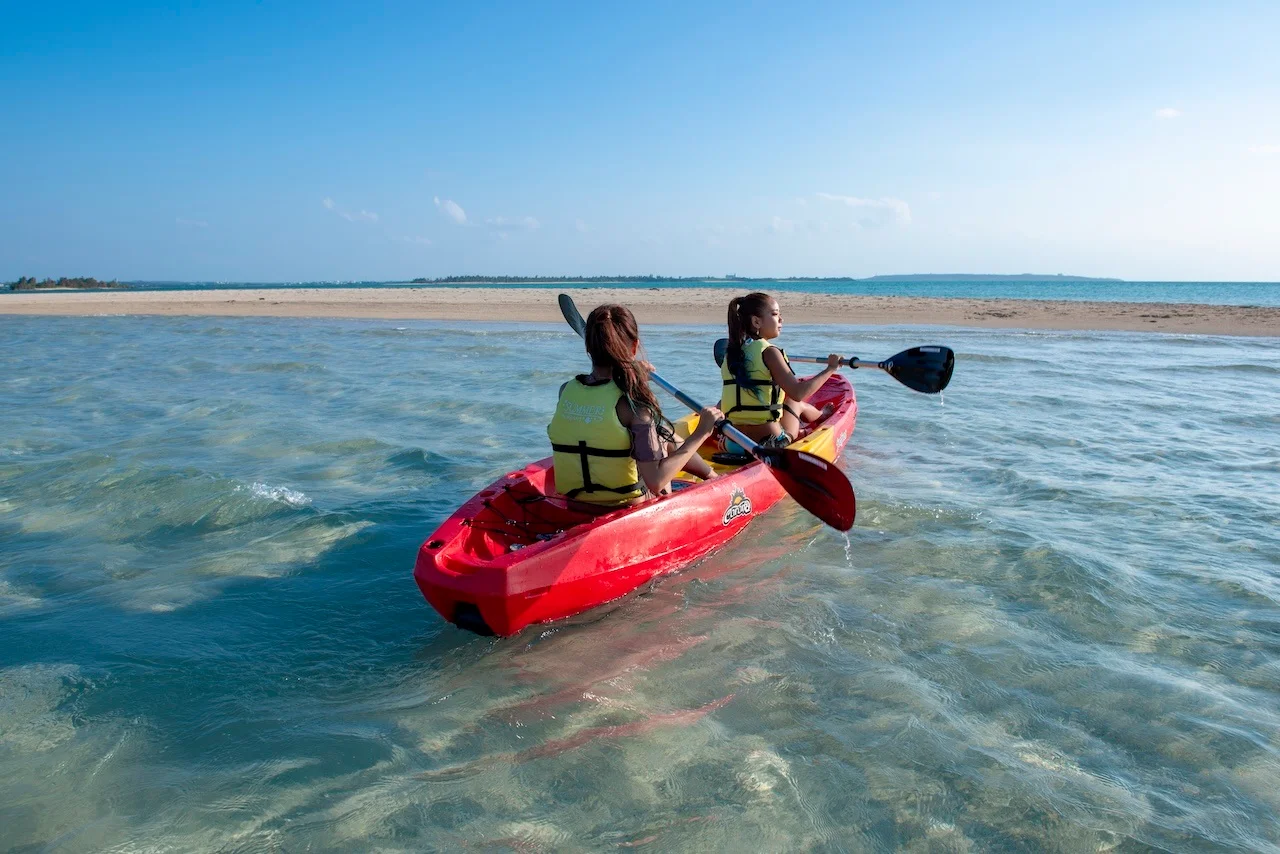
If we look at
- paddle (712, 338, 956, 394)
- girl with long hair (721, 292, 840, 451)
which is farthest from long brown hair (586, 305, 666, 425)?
paddle (712, 338, 956, 394)

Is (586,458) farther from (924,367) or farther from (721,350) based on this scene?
(924,367)

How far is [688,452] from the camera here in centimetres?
444

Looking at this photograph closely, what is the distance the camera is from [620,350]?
13.9 feet

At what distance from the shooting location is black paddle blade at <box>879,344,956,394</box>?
7.63 meters

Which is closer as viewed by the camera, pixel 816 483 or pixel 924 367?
pixel 816 483

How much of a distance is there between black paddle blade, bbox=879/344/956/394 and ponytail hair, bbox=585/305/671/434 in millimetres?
4022

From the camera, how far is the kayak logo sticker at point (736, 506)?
5.63 metres

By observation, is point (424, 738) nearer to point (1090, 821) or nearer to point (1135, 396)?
point (1090, 821)

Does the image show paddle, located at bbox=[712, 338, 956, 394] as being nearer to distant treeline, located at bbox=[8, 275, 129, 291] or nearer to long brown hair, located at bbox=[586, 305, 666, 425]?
long brown hair, located at bbox=[586, 305, 666, 425]

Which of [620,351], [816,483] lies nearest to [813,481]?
[816,483]

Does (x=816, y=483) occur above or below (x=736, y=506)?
above

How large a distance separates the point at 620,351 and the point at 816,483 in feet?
5.20

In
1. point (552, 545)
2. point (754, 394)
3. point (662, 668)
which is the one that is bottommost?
point (662, 668)

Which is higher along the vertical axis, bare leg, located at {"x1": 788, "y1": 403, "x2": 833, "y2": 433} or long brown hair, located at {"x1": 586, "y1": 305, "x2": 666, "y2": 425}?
long brown hair, located at {"x1": 586, "y1": 305, "x2": 666, "y2": 425}
